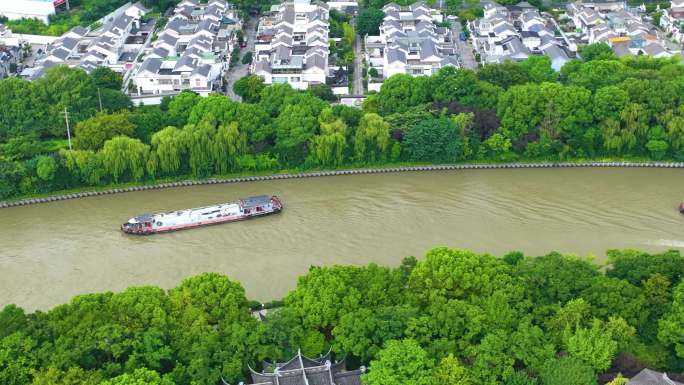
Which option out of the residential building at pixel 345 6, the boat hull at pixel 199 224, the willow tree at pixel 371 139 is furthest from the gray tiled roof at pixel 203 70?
the residential building at pixel 345 6

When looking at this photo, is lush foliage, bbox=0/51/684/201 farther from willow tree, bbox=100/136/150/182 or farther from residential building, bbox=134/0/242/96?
residential building, bbox=134/0/242/96

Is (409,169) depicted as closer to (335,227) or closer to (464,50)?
(335,227)

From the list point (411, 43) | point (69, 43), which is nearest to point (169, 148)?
point (69, 43)

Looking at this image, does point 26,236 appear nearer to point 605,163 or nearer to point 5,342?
point 5,342

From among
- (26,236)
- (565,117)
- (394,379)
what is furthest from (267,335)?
(565,117)

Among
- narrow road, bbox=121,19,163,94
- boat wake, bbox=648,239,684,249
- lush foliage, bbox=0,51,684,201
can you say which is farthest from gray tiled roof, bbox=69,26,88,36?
boat wake, bbox=648,239,684,249
